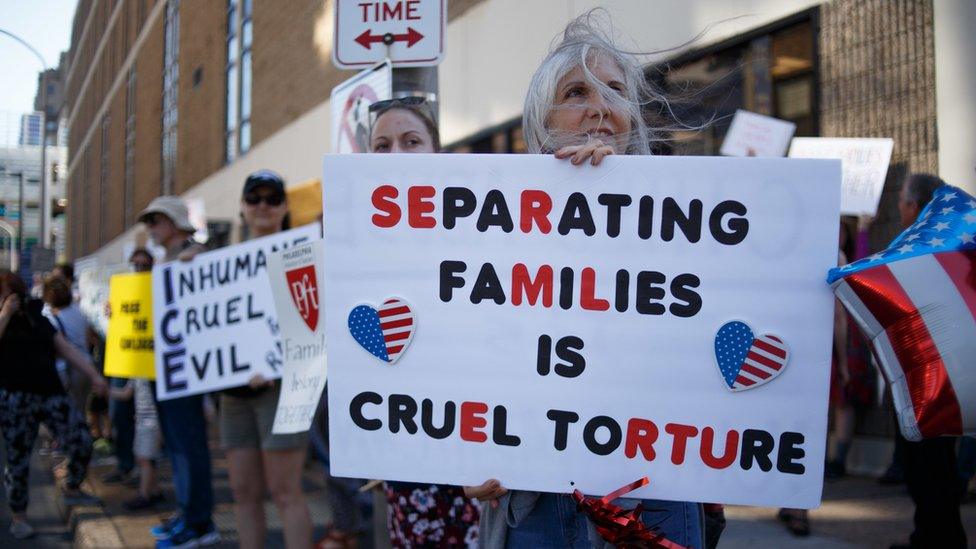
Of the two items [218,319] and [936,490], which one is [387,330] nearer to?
[218,319]

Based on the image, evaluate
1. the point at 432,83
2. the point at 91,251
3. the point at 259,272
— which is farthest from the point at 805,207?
the point at 91,251

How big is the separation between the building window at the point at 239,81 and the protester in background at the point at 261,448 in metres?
13.1

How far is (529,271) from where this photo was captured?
1.82 metres

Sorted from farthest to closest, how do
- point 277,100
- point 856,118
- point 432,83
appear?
point 277,100, point 856,118, point 432,83

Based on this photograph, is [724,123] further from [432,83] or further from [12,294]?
[12,294]

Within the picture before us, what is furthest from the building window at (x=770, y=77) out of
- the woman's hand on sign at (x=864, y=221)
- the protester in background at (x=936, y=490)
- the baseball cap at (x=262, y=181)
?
the baseball cap at (x=262, y=181)

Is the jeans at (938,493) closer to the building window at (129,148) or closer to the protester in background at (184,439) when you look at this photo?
the protester in background at (184,439)

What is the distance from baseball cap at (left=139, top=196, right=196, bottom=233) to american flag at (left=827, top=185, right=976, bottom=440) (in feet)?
12.7

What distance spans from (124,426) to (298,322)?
451 cm

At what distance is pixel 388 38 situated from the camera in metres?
3.41

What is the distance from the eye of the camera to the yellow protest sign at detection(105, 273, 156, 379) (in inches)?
205

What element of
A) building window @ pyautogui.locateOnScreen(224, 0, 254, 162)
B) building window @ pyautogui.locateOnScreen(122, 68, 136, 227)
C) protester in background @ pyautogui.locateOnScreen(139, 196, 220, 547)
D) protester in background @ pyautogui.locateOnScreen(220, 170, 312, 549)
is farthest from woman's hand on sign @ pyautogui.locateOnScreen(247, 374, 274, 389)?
building window @ pyautogui.locateOnScreen(122, 68, 136, 227)

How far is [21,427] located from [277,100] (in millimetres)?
10579

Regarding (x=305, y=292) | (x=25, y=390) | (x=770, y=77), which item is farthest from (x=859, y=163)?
(x=25, y=390)
